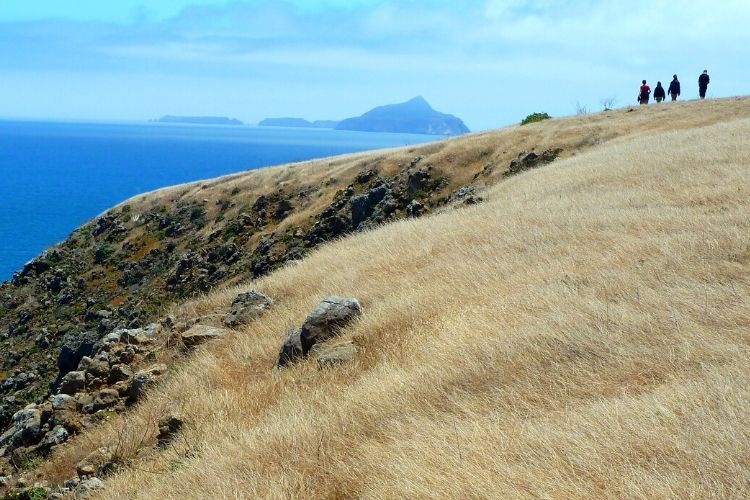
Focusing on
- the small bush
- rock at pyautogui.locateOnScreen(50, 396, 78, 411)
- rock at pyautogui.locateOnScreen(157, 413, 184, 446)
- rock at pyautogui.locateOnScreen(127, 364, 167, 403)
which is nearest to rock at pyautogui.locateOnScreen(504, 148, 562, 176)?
the small bush

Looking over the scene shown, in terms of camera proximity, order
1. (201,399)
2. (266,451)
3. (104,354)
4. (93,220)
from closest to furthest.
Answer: (266,451) → (201,399) → (104,354) → (93,220)

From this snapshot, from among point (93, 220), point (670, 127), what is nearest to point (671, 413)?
point (670, 127)

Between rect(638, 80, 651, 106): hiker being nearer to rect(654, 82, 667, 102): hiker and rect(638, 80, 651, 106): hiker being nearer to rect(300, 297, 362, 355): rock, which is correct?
rect(654, 82, 667, 102): hiker

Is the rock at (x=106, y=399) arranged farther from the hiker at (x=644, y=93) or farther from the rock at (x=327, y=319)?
the hiker at (x=644, y=93)

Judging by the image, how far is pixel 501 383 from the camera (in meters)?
7.05

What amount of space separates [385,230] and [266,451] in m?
11.9

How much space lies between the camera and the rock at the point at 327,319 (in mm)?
9922

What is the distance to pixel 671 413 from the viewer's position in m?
5.61

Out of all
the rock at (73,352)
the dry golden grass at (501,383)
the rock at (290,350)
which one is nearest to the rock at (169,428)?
the dry golden grass at (501,383)

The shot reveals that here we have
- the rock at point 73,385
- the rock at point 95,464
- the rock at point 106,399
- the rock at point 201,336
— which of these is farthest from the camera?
the rock at point 73,385

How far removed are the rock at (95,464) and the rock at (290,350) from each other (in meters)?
2.51

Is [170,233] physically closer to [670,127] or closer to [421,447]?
[670,127]

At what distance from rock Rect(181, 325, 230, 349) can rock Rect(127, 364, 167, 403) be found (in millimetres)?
798

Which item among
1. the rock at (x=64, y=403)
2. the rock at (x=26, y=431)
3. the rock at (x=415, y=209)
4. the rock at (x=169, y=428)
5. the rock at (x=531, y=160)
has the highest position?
the rock at (x=531, y=160)
